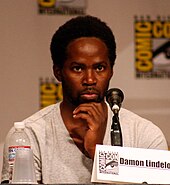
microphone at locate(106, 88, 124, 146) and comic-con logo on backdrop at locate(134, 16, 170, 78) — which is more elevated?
comic-con logo on backdrop at locate(134, 16, 170, 78)

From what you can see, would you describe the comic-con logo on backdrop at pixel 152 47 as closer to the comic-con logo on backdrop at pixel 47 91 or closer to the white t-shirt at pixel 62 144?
the comic-con logo on backdrop at pixel 47 91

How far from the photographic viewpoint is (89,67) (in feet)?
7.16

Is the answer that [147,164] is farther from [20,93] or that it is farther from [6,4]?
[6,4]

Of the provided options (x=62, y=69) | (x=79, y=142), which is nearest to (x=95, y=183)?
(x=79, y=142)

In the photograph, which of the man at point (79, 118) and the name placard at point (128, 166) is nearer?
the name placard at point (128, 166)

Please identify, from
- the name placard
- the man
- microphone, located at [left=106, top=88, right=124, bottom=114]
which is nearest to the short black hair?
the man

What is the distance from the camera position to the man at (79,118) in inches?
83.8

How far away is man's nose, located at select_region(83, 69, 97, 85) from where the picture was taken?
7.06ft

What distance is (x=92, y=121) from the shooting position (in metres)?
2.14

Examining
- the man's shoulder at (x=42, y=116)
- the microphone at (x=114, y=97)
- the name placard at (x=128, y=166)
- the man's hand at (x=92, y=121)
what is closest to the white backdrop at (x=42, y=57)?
the man's shoulder at (x=42, y=116)

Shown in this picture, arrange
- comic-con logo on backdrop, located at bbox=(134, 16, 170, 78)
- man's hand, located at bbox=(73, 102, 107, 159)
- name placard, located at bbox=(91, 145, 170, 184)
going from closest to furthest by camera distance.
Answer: name placard, located at bbox=(91, 145, 170, 184), man's hand, located at bbox=(73, 102, 107, 159), comic-con logo on backdrop, located at bbox=(134, 16, 170, 78)

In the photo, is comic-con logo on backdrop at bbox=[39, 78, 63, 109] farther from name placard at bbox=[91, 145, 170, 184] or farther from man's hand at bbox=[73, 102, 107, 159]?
name placard at bbox=[91, 145, 170, 184]

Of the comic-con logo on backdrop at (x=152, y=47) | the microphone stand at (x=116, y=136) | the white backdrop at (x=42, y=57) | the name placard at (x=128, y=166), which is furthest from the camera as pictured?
the comic-con logo on backdrop at (x=152, y=47)

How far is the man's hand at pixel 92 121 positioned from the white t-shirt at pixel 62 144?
0.26 feet
